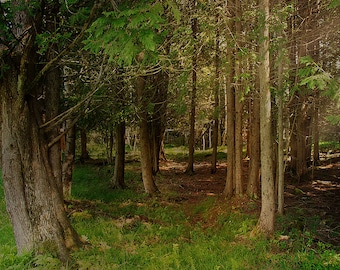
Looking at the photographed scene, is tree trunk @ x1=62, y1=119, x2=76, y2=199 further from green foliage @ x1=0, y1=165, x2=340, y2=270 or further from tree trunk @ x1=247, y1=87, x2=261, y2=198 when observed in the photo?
tree trunk @ x1=247, y1=87, x2=261, y2=198

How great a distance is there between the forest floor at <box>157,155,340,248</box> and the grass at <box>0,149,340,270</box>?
5.4 inches

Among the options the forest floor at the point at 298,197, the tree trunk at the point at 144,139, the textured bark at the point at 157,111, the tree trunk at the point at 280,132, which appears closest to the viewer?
the forest floor at the point at 298,197

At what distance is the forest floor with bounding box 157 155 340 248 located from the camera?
8188mm

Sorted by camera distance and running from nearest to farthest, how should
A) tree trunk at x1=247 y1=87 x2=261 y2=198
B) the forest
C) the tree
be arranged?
1. the forest
2. the tree
3. tree trunk at x1=247 y1=87 x2=261 y2=198

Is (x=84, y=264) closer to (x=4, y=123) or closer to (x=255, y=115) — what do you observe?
(x=4, y=123)

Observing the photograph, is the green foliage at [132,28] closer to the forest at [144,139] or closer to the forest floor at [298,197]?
the forest at [144,139]

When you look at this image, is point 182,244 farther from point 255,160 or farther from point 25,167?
point 255,160

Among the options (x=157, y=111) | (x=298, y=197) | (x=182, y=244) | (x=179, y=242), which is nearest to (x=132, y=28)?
(x=182, y=244)

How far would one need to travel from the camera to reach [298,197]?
11133mm

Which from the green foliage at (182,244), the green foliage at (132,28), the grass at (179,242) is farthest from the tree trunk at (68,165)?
the green foliage at (132,28)

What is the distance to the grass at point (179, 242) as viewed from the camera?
5.75 metres

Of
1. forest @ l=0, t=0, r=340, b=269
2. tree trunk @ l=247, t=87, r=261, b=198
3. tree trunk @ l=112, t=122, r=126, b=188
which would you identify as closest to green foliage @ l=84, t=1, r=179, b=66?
forest @ l=0, t=0, r=340, b=269

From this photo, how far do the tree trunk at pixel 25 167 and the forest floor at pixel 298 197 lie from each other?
204 inches

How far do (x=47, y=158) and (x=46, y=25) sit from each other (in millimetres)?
2610
